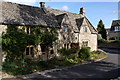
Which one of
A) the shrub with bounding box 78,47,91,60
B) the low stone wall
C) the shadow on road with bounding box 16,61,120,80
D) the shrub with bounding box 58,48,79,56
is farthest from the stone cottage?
the low stone wall

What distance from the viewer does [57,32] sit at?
660 inches

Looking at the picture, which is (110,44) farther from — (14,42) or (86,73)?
(14,42)

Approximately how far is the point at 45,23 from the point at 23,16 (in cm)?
330

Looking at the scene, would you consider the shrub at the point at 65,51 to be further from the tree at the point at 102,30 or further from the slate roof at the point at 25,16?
the tree at the point at 102,30

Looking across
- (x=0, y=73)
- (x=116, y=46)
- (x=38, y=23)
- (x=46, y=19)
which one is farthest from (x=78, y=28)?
(x=116, y=46)

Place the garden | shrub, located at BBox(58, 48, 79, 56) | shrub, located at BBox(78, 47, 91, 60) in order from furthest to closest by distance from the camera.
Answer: shrub, located at BBox(78, 47, 91, 60), shrub, located at BBox(58, 48, 79, 56), the garden

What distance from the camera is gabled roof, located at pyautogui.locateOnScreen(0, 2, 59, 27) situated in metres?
13.6

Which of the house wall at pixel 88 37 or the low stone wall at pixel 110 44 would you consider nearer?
the house wall at pixel 88 37

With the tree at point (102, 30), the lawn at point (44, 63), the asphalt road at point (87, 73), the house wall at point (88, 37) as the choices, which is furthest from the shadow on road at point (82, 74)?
the tree at point (102, 30)

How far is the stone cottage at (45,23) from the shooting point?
14.1 metres

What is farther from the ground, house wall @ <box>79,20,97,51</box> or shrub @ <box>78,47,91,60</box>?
house wall @ <box>79,20,97,51</box>

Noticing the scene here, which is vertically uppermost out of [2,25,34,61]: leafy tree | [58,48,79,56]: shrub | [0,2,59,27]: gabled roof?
[0,2,59,27]: gabled roof

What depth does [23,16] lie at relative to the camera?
1517 cm

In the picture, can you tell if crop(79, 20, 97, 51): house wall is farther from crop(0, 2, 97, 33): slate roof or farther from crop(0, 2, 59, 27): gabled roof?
crop(0, 2, 59, 27): gabled roof
